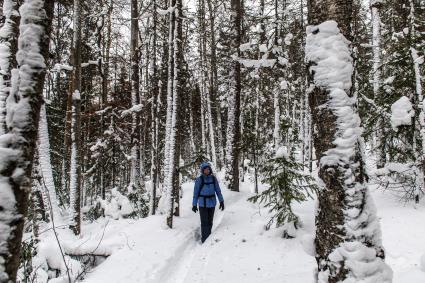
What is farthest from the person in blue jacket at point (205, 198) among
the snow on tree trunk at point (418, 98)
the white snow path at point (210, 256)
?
the snow on tree trunk at point (418, 98)

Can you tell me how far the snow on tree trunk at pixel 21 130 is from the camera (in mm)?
2791

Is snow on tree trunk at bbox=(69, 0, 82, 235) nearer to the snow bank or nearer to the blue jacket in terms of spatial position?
the blue jacket

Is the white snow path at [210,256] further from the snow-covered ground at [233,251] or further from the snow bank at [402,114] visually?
the snow bank at [402,114]

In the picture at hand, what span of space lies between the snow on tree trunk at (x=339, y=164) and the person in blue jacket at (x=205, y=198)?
20.4ft

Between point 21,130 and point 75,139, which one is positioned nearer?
point 21,130

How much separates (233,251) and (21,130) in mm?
5920

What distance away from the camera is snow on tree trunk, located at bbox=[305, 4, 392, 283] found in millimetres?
3361

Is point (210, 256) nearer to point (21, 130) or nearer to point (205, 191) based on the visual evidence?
point (205, 191)

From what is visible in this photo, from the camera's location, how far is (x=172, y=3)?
10.8 metres

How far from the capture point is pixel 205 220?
9.66 metres

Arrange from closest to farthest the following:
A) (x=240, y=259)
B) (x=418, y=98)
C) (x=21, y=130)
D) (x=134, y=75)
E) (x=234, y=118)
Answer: (x=21, y=130), (x=240, y=259), (x=418, y=98), (x=234, y=118), (x=134, y=75)

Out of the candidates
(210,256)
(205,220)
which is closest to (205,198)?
(205,220)

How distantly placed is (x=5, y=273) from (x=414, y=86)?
1057 centimetres

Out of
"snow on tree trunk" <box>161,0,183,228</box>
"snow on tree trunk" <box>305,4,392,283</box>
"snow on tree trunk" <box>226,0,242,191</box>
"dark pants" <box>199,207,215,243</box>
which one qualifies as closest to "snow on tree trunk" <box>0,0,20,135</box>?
"snow on tree trunk" <box>305,4,392,283</box>
